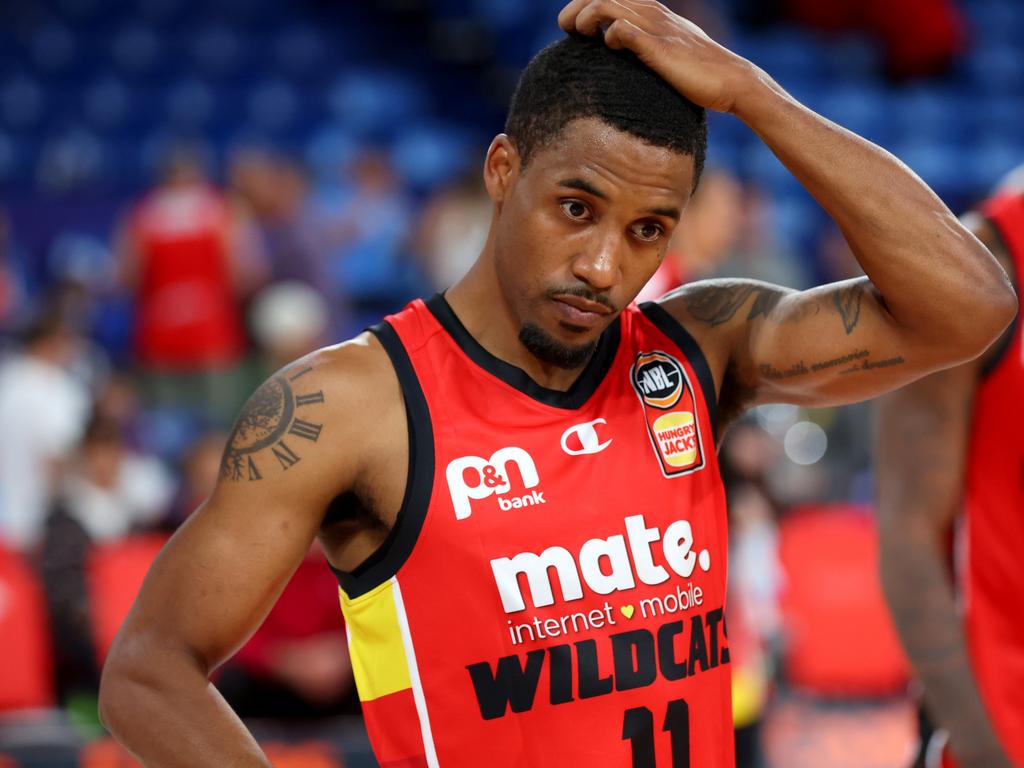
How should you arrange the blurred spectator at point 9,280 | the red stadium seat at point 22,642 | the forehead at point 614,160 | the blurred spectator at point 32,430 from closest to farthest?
the forehead at point 614,160, the red stadium seat at point 22,642, the blurred spectator at point 32,430, the blurred spectator at point 9,280

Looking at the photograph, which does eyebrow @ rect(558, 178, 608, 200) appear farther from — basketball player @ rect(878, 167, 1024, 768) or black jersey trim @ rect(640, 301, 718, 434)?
basketball player @ rect(878, 167, 1024, 768)

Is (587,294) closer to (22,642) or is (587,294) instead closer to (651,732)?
(651,732)

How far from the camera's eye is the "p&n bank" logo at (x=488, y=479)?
2.35 meters

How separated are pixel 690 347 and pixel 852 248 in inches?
13.3

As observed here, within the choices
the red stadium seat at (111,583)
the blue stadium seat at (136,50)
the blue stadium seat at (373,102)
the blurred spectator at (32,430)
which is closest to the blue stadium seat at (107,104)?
the blue stadium seat at (136,50)

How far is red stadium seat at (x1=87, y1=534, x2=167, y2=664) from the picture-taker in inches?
232

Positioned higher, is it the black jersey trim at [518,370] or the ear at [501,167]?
the ear at [501,167]

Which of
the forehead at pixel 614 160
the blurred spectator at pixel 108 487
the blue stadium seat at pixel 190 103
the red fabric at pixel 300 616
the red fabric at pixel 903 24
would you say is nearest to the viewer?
the forehead at pixel 614 160

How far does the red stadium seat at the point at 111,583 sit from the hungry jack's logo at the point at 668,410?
12.4ft

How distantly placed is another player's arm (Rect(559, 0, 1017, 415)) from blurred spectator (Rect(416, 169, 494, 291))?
6271mm

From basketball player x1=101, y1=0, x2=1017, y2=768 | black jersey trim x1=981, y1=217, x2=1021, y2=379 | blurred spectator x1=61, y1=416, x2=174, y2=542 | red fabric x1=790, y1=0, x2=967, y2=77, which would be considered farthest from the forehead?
red fabric x1=790, y1=0, x2=967, y2=77

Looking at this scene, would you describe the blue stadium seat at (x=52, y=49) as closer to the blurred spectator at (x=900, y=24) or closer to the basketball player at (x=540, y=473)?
the blurred spectator at (x=900, y=24)

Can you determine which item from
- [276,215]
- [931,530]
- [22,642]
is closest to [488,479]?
[931,530]

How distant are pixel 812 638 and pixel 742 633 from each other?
834mm
